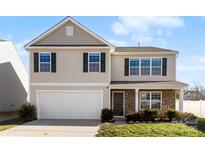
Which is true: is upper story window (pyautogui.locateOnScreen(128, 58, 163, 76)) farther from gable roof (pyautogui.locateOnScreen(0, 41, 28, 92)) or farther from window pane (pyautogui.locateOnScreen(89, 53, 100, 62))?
gable roof (pyautogui.locateOnScreen(0, 41, 28, 92))

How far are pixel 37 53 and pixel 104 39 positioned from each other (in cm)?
472

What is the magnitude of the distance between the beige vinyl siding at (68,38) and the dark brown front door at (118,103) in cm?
427

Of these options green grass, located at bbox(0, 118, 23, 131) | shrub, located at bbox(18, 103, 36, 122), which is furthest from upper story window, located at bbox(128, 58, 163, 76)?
green grass, located at bbox(0, 118, 23, 131)

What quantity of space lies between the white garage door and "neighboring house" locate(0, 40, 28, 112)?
673cm

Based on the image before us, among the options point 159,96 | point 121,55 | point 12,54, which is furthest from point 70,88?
point 12,54

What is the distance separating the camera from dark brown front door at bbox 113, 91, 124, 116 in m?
23.2

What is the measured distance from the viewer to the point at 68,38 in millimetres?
22047

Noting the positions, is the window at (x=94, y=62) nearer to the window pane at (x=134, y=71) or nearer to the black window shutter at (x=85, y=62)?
the black window shutter at (x=85, y=62)

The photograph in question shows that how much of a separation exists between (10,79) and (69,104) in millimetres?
9064

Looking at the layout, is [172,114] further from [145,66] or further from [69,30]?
[69,30]
